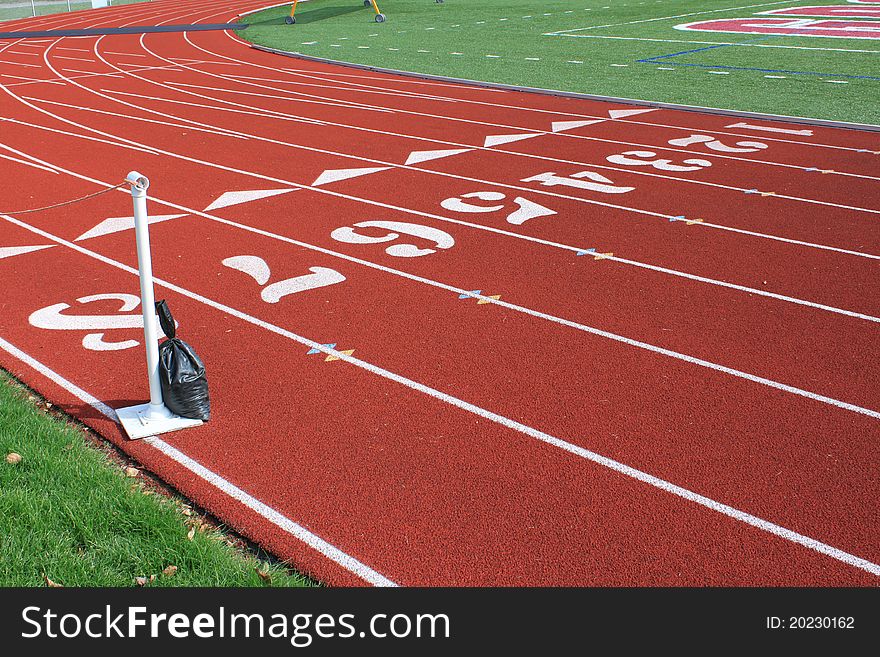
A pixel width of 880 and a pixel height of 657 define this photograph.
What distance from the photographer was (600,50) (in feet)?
68.1

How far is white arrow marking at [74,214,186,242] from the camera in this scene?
880 cm

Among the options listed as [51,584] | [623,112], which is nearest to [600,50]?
[623,112]

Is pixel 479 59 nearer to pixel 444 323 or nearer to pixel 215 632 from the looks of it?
pixel 444 323

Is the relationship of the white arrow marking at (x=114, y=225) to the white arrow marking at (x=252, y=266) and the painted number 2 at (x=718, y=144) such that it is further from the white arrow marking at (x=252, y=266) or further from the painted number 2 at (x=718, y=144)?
the painted number 2 at (x=718, y=144)

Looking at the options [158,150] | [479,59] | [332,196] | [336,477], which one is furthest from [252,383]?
[479,59]

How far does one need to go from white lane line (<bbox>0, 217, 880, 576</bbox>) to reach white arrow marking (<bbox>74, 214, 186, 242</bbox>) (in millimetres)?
1736

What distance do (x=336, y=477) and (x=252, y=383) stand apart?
1276 millimetres

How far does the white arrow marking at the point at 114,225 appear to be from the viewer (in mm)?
8797

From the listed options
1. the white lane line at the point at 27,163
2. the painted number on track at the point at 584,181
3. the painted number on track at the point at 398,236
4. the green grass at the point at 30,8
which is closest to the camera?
the painted number on track at the point at 398,236

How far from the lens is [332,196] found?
10.0 meters

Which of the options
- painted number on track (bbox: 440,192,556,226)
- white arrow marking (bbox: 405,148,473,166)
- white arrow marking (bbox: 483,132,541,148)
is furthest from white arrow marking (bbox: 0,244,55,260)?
white arrow marking (bbox: 483,132,541,148)

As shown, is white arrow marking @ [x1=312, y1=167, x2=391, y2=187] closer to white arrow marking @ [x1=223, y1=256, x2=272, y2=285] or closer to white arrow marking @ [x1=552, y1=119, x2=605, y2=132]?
Answer: white arrow marking @ [x1=223, y1=256, x2=272, y2=285]

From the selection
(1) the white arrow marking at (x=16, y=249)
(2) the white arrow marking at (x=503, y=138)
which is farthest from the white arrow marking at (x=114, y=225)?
(2) the white arrow marking at (x=503, y=138)

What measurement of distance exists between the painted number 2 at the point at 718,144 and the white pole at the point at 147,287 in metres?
8.70
